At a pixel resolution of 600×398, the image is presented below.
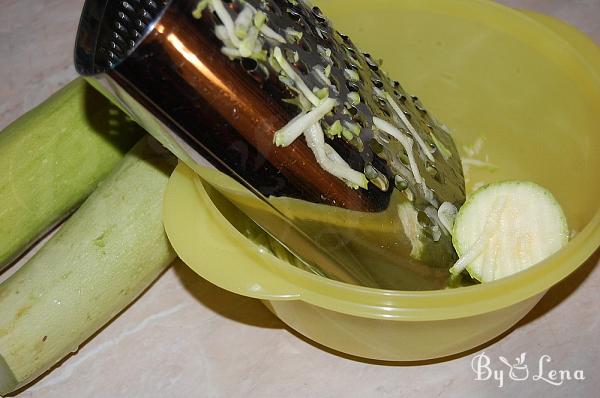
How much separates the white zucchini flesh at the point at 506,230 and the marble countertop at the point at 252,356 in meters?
0.12

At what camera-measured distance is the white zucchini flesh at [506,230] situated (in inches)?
36.4

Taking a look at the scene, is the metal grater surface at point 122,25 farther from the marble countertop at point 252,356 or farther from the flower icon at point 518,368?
the flower icon at point 518,368

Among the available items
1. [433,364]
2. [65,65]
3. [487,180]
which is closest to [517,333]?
[433,364]

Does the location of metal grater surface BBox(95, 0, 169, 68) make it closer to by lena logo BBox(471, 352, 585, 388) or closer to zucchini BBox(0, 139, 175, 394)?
zucchini BBox(0, 139, 175, 394)

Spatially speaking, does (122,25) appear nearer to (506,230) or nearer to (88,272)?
(88,272)

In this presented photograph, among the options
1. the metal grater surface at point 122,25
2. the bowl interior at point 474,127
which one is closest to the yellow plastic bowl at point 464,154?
the bowl interior at point 474,127

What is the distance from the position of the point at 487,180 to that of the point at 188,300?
0.48 m

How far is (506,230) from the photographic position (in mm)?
942

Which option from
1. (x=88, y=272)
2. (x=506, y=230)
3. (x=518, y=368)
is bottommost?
(x=88, y=272)

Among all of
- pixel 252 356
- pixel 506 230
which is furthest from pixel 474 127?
pixel 252 356

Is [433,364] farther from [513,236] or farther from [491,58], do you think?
[491,58]

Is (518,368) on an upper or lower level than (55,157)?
upper

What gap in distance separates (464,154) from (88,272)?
580 millimetres

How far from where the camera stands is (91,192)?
1150 millimetres
